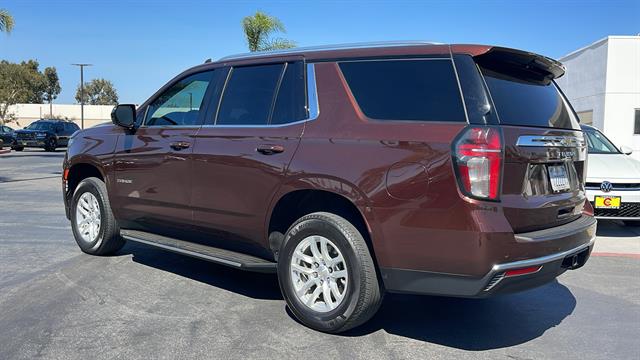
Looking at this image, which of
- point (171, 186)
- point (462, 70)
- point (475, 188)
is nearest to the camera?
point (475, 188)

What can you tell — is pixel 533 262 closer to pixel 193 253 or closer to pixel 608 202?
pixel 193 253

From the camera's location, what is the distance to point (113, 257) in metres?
6.31

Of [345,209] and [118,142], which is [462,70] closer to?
[345,209]

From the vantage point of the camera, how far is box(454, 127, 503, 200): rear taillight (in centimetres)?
347

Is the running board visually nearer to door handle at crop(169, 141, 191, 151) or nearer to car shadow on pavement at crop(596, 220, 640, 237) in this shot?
door handle at crop(169, 141, 191, 151)

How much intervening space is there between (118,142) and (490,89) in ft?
12.5

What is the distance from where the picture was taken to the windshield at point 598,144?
9.13 meters

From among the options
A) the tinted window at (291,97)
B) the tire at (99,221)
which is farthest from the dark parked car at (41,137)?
the tinted window at (291,97)

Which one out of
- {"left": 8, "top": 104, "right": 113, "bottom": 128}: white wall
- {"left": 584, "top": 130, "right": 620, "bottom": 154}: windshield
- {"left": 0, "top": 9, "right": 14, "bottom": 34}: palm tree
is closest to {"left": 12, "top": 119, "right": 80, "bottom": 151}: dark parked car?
{"left": 0, "top": 9, "right": 14, "bottom": 34}: palm tree

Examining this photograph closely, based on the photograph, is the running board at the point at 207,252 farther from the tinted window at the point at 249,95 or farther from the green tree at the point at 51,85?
the green tree at the point at 51,85

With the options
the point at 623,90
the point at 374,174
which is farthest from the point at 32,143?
the point at 374,174

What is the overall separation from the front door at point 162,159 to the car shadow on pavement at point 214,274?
2.01ft

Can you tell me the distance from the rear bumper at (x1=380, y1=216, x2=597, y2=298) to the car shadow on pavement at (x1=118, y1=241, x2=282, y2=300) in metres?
1.60

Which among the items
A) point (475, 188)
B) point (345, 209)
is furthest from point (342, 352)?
point (475, 188)
